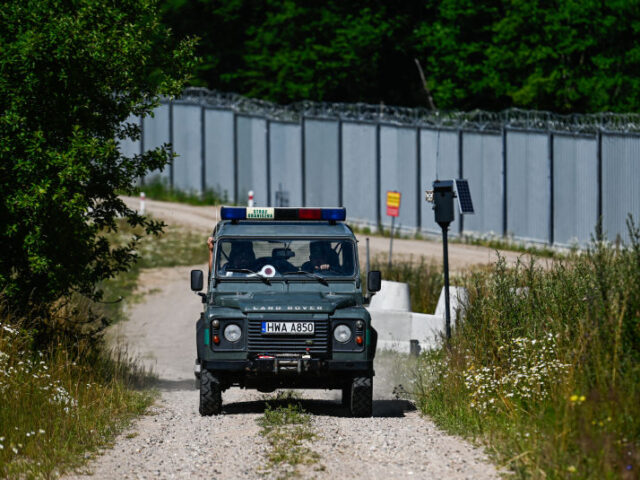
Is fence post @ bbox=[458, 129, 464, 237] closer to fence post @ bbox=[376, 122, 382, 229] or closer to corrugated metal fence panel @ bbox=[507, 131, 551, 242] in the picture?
corrugated metal fence panel @ bbox=[507, 131, 551, 242]

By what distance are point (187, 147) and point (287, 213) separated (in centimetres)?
3039

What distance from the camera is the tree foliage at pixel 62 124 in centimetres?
1591

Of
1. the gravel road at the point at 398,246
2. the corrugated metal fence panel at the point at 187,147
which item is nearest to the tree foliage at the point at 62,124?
the gravel road at the point at 398,246

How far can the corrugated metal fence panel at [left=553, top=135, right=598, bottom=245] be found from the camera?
2919 centimetres

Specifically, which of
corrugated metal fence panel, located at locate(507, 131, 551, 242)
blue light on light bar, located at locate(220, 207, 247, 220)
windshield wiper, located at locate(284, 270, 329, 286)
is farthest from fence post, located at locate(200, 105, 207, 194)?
windshield wiper, located at locate(284, 270, 329, 286)

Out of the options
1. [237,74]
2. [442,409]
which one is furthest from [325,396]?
[237,74]

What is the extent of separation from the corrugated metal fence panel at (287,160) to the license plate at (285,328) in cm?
2604

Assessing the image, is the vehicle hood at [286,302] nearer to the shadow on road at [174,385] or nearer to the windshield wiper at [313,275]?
the windshield wiper at [313,275]

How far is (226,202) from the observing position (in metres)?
42.5

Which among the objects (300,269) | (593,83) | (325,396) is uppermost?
(593,83)

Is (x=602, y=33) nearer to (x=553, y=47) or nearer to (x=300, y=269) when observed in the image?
(x=553, y=47)

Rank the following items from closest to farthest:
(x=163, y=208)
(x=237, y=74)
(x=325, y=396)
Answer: (x=325, y=396), (x=163, y=208), (x=237, y=74)

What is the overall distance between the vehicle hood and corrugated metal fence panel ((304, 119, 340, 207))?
23708 mm

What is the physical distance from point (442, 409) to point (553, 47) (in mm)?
27019
